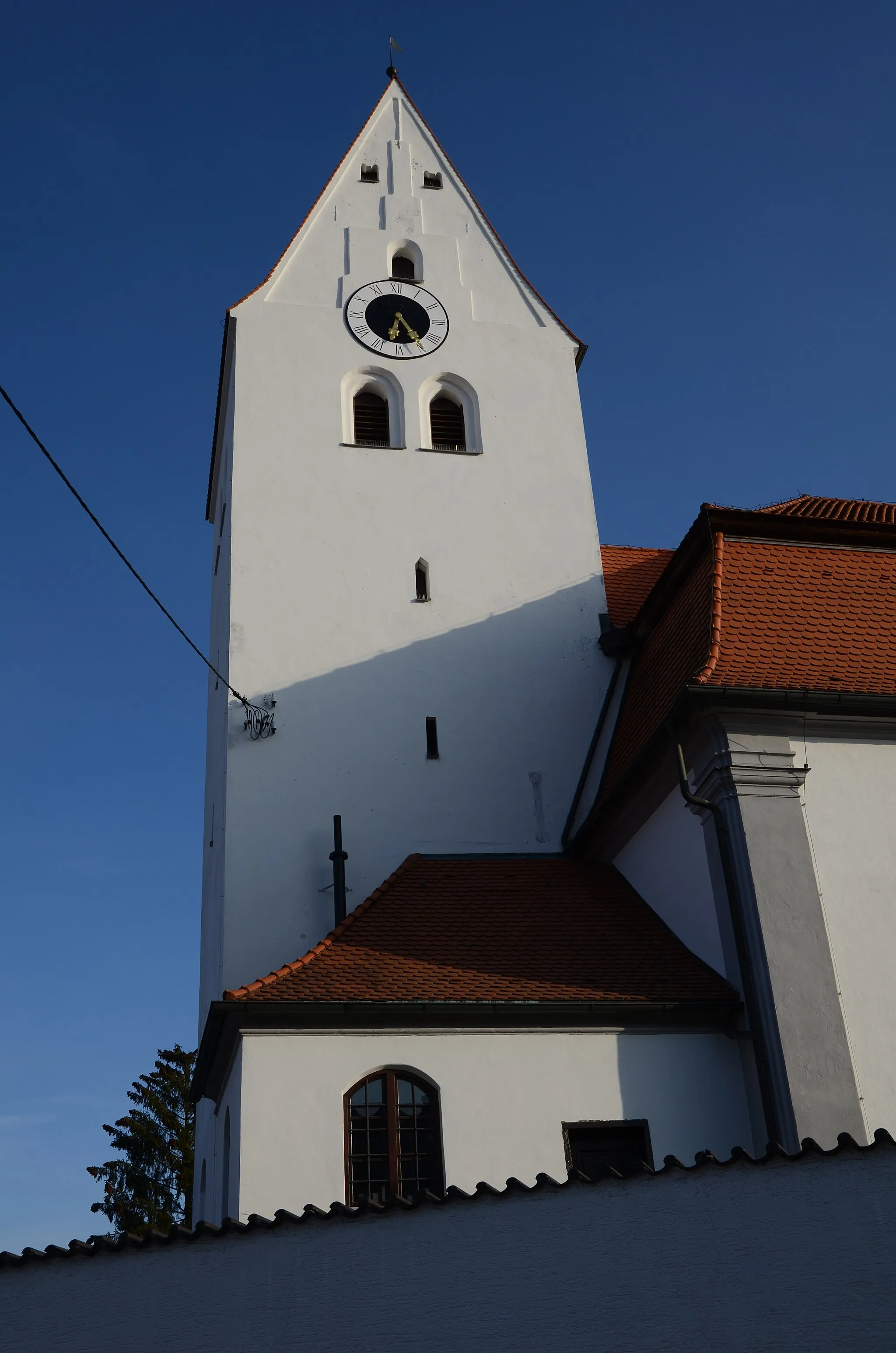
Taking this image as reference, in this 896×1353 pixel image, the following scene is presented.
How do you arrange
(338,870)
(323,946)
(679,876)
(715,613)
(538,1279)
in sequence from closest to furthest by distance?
1. (538,1279)
2. (323,946)
3. (679,876)
4. (715,613)
5. (338,870)

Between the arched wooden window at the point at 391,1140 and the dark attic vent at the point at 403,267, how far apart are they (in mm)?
15204

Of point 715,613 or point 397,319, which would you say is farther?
point 397,319

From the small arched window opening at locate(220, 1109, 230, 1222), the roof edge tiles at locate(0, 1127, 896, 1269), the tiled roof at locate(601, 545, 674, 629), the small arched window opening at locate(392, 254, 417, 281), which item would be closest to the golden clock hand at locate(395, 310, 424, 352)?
the small arched window opening at locate(392, 254, 417, 281)

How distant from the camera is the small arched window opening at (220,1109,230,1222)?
13.6 meters

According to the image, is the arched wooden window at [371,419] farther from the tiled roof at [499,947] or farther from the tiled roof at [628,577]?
the tiled roof at [499,947]

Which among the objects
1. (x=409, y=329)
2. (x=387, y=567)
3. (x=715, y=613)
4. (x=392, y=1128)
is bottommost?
(x=392, y=1128)

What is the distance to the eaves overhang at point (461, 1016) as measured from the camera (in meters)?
13.4

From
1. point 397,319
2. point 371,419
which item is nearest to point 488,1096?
point 371,419

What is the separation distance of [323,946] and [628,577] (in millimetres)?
9433

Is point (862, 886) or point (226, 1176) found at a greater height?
point (862, 886)

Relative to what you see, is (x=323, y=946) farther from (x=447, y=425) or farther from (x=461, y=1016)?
(x=447, y=425)

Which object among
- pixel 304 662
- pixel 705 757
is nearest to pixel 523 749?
pixel 304 662

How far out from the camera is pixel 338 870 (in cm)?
1742

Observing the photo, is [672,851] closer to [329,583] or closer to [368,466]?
[329,583]
